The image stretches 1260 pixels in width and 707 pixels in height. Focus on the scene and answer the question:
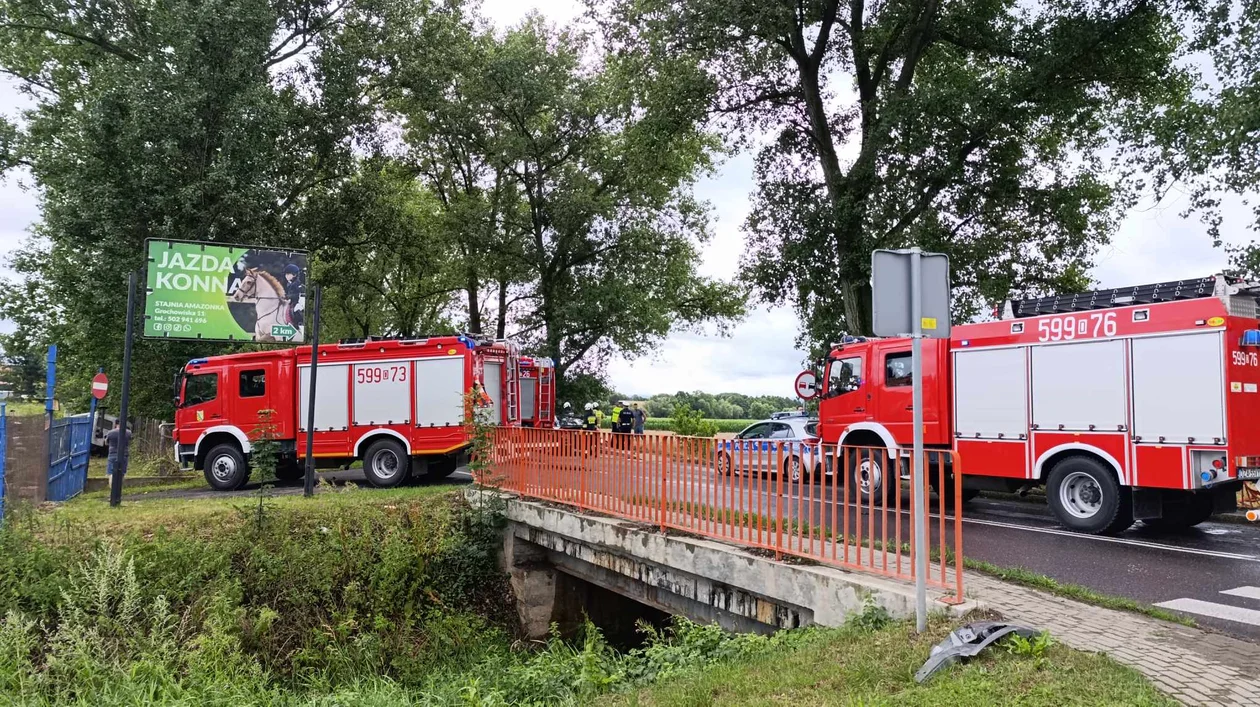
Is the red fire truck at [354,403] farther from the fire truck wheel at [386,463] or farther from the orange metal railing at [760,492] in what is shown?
the orange metal railing at [760,492]

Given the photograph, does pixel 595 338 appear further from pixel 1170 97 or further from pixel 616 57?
pixel 1170 97

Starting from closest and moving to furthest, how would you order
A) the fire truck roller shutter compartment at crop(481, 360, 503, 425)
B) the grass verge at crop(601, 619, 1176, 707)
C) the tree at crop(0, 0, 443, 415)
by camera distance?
the grass verge at crop(601, 619, 1176, 707) < the fire truck roller shutter compartment at crop(481, 360, 503, 425) < the tree at crop(0, 0, 443, 415)

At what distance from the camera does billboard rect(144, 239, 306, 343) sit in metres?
13.6

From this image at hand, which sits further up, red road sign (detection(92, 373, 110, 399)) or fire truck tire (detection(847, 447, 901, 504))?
red road sign (detection(92, 373, 110, 399))

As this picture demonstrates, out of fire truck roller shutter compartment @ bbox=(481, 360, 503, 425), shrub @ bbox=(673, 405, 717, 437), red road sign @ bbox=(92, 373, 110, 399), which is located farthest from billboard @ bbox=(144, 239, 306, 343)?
shrub @ bbox=(673, 405, 717, 437)

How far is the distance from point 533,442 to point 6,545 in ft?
19.8

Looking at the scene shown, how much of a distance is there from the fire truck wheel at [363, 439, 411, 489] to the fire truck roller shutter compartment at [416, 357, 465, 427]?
70 centimetres

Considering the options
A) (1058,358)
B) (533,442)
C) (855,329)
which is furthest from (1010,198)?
(533,442)

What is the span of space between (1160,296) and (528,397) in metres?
11.4

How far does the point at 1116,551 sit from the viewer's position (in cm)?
852

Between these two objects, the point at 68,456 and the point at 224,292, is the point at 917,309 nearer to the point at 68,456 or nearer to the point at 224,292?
the point at 224,292

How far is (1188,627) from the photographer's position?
538cm

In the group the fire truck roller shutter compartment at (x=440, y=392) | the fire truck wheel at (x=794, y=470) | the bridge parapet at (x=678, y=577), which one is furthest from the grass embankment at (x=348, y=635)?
the fire truck roller shutter compartment at (x=440, y=392)

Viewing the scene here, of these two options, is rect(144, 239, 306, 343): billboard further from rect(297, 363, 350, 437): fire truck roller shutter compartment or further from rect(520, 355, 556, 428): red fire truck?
rect(520, 355, 556, 428): red fire truck
